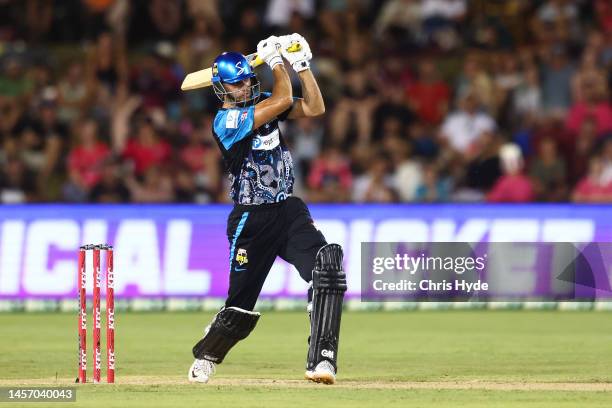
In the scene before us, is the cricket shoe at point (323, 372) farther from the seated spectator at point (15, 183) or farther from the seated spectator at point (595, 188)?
the seated spectator at point (15, 183)

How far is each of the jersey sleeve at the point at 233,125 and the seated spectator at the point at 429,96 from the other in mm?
11381

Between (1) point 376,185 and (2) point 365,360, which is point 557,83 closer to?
(1) point 376,185

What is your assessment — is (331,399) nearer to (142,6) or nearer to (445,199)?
(445,199)

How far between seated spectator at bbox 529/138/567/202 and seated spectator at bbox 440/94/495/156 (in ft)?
3.89

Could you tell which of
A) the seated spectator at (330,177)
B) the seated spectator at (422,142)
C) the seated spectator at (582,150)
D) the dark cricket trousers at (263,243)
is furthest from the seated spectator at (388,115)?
the dark cricket trousers at (263,243)

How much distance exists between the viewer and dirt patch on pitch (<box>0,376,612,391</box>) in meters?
9.99

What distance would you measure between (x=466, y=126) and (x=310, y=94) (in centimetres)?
1053

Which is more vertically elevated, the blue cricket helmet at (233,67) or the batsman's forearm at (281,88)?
the blue cricket helmet at (233,67)

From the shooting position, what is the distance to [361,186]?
1945cm

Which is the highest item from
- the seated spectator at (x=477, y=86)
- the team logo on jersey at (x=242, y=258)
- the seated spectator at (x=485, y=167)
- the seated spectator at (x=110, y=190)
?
the seated spectator at (x=477, y=86)

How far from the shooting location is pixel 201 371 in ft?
34.0

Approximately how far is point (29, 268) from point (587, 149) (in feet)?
25.3

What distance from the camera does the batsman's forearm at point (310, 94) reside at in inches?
402

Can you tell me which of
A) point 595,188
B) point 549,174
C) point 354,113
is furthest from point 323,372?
point 354,113
